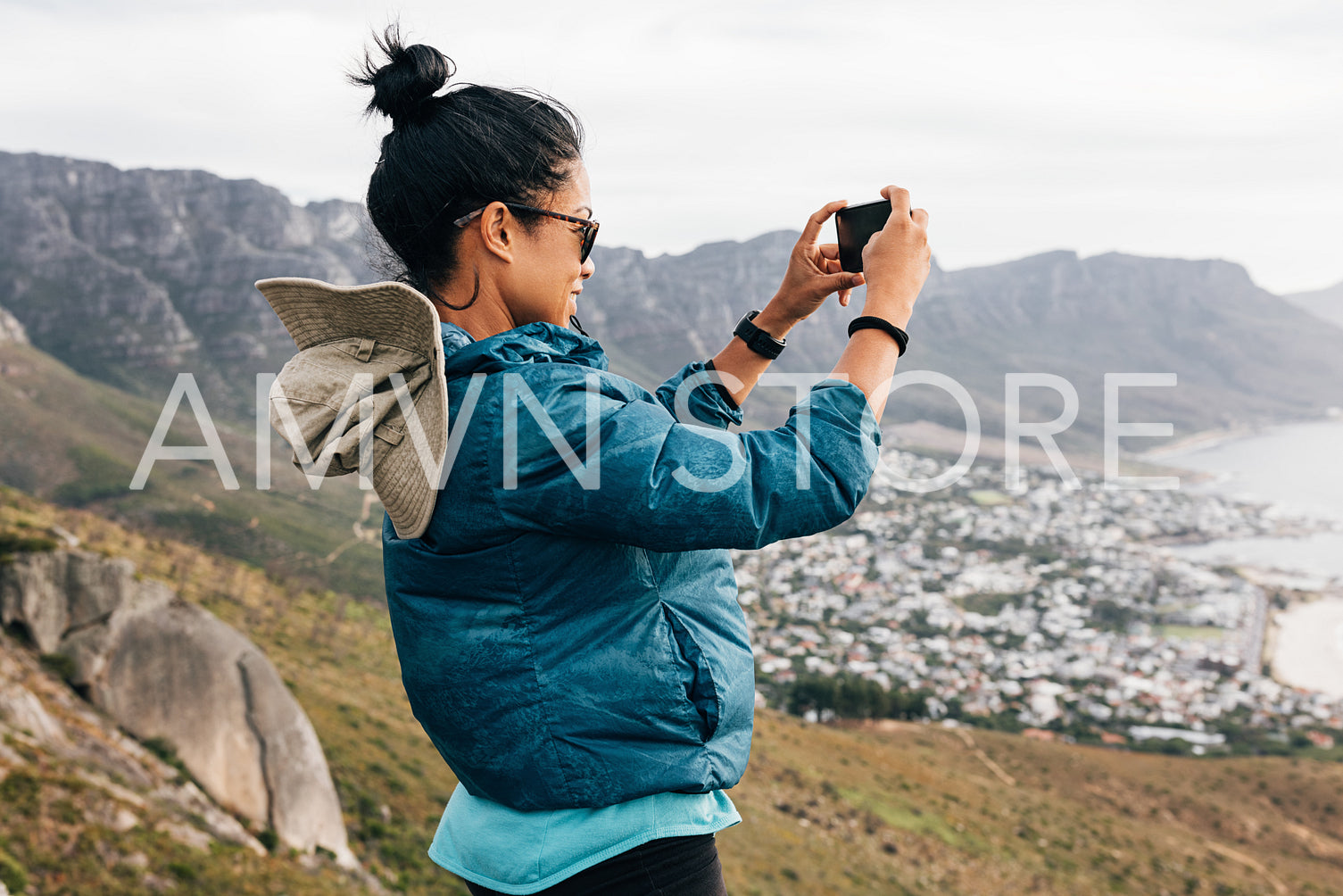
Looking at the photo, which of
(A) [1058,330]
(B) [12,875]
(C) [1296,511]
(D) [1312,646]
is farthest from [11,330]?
(A) [1058,330]

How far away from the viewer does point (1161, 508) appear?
300 feet

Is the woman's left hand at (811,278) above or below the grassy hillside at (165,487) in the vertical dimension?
above

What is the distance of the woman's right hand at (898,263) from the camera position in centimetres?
111

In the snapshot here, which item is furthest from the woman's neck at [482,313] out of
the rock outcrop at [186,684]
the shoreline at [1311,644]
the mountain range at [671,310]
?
the shoreline at [1311,644]

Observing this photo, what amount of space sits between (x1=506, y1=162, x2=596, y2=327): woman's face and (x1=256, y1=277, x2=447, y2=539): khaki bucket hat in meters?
0.17

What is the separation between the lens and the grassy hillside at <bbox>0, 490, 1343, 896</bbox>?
47.8ft

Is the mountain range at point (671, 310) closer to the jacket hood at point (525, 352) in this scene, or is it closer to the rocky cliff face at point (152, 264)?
the rocky cliff face at point (152, 264)

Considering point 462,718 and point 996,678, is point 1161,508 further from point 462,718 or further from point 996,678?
point 462,718

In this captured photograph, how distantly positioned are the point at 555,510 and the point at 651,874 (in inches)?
19.0

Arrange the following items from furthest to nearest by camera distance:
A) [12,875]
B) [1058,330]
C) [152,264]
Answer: [1058,330] < [152,264] < [12,875]

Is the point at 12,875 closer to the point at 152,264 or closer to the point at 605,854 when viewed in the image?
the point at 605,854

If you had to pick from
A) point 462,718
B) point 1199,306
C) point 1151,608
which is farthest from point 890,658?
point 1199,306

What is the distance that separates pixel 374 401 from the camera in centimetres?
103

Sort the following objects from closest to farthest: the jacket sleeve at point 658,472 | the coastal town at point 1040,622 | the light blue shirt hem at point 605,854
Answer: the jacket sleeve at point 658,472 → the light blue shirt hem at point 605,854 → the coastal town at point 1040,622
